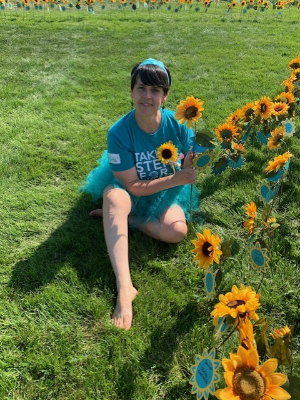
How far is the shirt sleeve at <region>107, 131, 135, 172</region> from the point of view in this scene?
2.03 m

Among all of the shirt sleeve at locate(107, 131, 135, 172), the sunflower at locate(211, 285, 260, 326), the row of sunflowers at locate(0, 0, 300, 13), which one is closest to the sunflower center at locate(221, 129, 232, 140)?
the shirt sleeve at locate(107, 131, 135, 172)

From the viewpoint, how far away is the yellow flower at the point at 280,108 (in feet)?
7.69

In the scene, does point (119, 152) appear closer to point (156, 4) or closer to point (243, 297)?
point (243, 297)

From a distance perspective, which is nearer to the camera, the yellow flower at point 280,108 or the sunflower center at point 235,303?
the sunflower center at point 235,303

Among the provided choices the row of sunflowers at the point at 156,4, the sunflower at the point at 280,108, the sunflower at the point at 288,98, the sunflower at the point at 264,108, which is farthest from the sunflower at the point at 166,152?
the row of sunflowers at the point at 156,4

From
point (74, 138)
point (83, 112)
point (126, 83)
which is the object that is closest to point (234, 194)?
point (74, 138)

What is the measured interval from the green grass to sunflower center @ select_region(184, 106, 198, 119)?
889 mm

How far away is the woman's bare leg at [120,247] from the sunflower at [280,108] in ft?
4.19

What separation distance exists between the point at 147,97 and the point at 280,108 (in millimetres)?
1147

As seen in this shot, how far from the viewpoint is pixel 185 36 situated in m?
7.43

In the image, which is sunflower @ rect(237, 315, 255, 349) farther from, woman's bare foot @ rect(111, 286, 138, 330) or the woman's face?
the woman's face

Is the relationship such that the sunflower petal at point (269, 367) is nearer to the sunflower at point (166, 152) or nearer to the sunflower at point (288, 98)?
the sunflower at point (166, 152)

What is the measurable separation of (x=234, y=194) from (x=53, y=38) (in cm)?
662

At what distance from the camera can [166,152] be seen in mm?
1796
